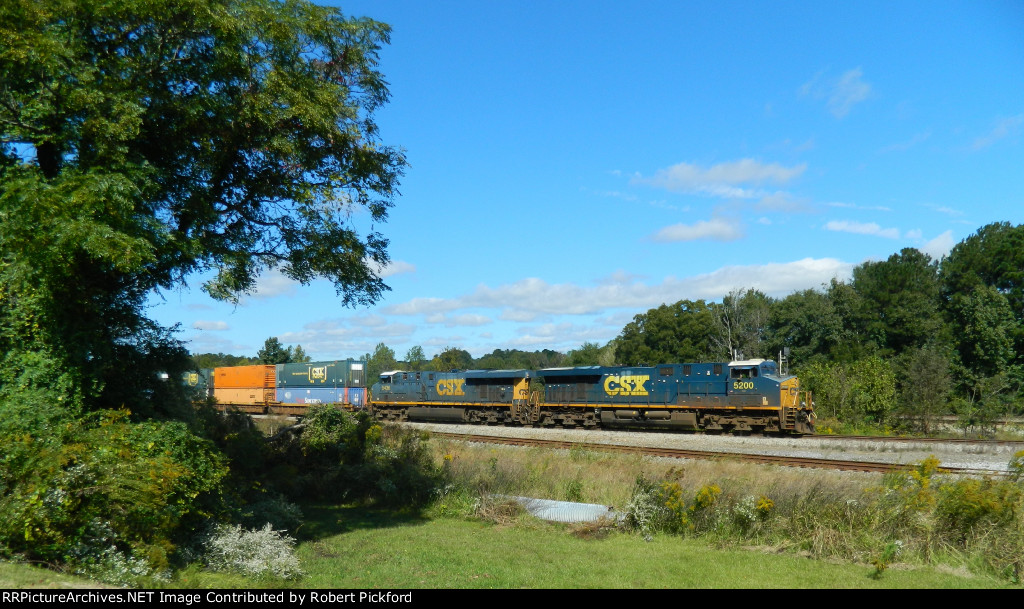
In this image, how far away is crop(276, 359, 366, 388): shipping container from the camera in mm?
42906

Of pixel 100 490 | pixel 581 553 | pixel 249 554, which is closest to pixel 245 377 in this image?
pixel 249 554

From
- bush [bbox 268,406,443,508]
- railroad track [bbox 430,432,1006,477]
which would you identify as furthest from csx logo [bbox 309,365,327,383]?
bush [bbox 268,406,443,508]

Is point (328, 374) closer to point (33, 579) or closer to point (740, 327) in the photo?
point (33, 579)

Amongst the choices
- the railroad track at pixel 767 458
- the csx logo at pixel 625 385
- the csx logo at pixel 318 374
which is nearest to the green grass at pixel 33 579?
the railroad track at pixel 767 458

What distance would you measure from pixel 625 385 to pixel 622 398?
26.3 inches

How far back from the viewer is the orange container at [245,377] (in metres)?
45.5

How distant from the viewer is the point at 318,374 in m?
43.2

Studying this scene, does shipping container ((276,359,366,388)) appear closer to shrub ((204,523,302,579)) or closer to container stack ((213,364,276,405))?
container stack ((213,364,276,405))

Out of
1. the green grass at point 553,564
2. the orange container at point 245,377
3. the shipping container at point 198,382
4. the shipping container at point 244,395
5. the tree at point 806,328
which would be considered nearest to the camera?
the green grass at point 553,564

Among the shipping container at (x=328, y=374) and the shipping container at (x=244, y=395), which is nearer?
the shipping container at (x=328, y=374)

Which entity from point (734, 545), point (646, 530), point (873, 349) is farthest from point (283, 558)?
point (873, 349)

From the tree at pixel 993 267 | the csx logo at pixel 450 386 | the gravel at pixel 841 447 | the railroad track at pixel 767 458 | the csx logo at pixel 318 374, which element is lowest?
the gravel at pixel 841 447

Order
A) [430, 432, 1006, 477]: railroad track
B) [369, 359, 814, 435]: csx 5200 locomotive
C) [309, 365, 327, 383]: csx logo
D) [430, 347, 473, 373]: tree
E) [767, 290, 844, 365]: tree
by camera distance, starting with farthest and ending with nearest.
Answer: [430, 347, 473, 373]: tree
[767, 290, 844, 365]: tree
[309, 365, 327, 383]: csx logo
[369, 359, 814, 435]: csx 5200 locomotive
[430, 432, 1006, 477]: railroad track

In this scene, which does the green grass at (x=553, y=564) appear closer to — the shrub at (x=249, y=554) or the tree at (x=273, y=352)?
the shrub at (x=249, y=554)
